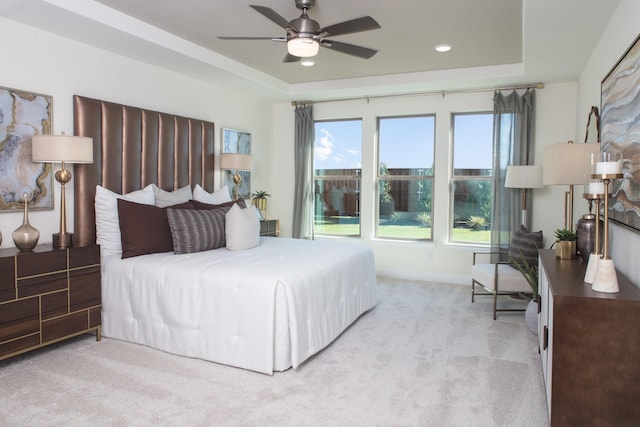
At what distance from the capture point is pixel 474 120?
228 inches

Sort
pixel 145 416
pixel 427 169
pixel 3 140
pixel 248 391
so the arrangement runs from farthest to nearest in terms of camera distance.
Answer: pixel 427 169 → pixel 3 140 → pixel 248 391 → pixel 145 416

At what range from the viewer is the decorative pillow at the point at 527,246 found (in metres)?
4.59

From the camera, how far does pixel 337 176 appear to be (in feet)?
21.9

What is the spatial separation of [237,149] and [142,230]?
235 cm

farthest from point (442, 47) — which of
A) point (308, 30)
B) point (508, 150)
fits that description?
point (308, 30)

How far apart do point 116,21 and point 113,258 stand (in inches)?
75.8

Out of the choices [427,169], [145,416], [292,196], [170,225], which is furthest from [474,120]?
[145,416]

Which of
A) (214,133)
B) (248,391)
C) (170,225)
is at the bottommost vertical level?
(248,391)

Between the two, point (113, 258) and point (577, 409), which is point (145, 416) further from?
point (577, 409)

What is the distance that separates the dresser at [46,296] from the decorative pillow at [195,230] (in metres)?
0.64

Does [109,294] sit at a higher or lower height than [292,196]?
lower

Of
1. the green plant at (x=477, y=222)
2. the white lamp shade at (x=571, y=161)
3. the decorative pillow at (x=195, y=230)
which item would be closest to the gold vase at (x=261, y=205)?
the decorative pillow at (x=195, y=230)

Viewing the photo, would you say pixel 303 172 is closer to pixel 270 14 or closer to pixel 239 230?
pixel 239 230

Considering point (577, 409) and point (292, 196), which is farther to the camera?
point (292, 196)
